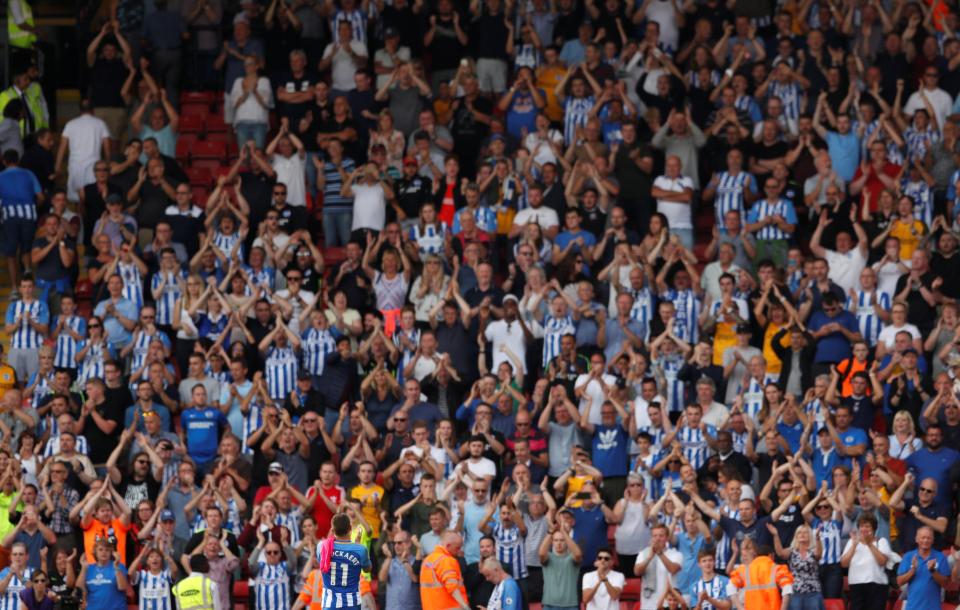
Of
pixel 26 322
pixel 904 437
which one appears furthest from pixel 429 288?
pixel 904 437

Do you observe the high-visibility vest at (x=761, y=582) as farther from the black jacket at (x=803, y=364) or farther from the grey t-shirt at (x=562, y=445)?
the black jacket at (x=803, y=364)

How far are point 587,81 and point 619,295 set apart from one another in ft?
13.6

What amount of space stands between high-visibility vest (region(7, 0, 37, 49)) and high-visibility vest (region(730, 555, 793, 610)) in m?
13.2

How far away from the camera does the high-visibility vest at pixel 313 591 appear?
869 inches

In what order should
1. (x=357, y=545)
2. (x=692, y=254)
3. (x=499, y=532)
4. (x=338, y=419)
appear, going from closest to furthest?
(x=357, y=545) → (x=499, y=532) → (x=338, y=419) → (x=692, y=254)

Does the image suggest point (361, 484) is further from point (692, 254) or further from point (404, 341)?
point (692, 254)

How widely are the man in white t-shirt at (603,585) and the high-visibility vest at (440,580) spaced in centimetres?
131

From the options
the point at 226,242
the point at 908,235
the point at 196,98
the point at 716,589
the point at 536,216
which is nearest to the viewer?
the point at 716,589

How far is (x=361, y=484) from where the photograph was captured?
79.9 feet

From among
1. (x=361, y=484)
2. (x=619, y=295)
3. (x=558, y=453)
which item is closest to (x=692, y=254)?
(x=619, y=295)

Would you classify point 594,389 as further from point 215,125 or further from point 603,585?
point 215,125

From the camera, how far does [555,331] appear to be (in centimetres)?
2597

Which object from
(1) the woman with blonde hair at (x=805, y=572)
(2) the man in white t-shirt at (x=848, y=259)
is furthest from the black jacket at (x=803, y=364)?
(1) the woman with blonde hair at (x=805, y=572)

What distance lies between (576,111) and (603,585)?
8189mm
